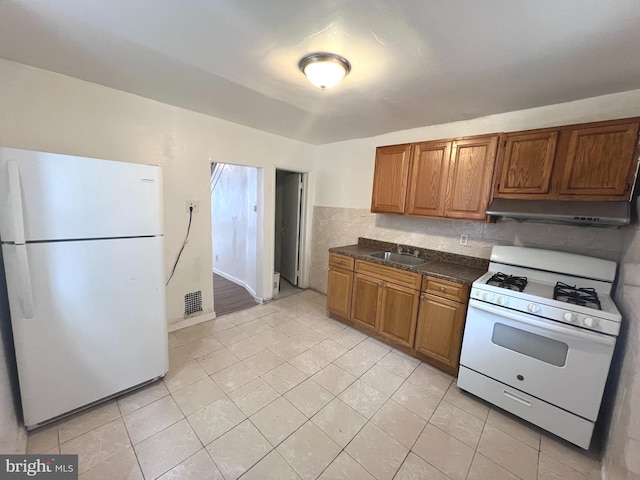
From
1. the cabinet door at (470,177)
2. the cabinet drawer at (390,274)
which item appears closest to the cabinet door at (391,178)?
the cabinet door at (470,177)

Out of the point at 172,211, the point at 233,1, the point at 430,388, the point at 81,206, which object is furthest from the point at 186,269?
the point at 430,388

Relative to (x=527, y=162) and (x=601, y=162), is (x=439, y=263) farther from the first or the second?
(x=601, y=162)

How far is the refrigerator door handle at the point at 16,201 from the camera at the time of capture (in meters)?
1.27

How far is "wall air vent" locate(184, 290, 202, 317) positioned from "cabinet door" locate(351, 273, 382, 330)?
5.92 ft

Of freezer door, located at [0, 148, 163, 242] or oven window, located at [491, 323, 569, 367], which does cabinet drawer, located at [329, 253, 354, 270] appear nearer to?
oven window, located at [491, 323, 569, 367]

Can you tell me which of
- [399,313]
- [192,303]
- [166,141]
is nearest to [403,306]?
[399,313]

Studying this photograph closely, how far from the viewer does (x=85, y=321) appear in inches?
61.6

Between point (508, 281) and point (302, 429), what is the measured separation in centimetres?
187

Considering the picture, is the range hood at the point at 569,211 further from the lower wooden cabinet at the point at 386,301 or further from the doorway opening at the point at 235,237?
the doorway opening at the point at 235,237

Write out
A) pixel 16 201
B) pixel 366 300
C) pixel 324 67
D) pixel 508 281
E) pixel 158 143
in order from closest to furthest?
1. pixel 16 201
2. pixel 324 67
3. pixel 508 281
4. pixel 158 143
5. pixel 366 300

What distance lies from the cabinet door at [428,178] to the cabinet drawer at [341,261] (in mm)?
845

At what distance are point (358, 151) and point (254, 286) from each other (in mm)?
2497

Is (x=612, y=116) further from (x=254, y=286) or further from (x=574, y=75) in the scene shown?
(x=254, y=286)

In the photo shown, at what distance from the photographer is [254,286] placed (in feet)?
→ 12.4
